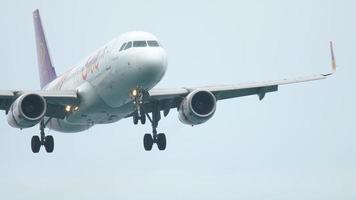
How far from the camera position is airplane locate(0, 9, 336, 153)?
176ft

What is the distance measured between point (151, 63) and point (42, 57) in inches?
1181

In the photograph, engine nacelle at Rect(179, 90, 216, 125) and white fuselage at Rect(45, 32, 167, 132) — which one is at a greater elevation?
white fuselage at Rect(45, 32, 167, 132)

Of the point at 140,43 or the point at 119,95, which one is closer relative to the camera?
the point at 140,43

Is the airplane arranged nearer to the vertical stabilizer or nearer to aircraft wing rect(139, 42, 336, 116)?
aircraft wing rect(139, 42, 336, 116)

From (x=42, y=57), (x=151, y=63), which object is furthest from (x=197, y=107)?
(x=42, y=57)

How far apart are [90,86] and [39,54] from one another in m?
26.6

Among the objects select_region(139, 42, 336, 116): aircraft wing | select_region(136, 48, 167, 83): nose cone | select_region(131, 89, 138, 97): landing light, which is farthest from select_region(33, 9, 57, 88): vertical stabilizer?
select_region(136, 48, 167, 83): nose cone

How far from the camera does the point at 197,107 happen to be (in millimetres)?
58031

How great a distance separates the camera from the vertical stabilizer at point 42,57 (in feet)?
253

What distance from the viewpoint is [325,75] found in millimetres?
59469

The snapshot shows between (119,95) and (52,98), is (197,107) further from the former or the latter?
(52,98)

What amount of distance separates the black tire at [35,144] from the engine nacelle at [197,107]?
35.2ft

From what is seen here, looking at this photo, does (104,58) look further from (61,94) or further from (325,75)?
(325,75)

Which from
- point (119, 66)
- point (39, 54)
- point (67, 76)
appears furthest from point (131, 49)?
point (39, 54)
